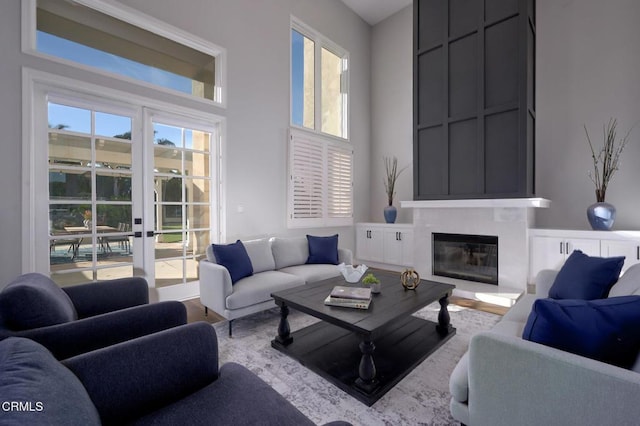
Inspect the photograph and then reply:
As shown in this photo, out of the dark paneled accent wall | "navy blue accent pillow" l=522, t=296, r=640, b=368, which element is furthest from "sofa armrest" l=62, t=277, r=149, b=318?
the dark paneled accent wall

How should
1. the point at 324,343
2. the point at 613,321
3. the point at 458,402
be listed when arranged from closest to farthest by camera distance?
the point at 613,321, the point at 458,402, the point at 324,343

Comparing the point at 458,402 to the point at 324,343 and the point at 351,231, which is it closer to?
the point at 324,343

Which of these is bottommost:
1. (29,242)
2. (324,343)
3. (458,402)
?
(324,343)

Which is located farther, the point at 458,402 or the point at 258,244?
the point at 258,244

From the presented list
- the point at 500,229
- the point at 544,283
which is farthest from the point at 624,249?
the point at 544,283

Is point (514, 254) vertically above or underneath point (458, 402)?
above

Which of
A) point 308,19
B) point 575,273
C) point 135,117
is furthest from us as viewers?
point 308,19

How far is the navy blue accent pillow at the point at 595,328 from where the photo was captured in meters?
1.07

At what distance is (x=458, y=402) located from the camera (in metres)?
1.29

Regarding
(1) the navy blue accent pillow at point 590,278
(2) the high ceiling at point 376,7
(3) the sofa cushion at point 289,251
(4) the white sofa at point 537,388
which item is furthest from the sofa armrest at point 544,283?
(2) the high ceiling at point 376,7

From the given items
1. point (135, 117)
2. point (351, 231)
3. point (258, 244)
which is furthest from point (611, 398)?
point (351, 231)

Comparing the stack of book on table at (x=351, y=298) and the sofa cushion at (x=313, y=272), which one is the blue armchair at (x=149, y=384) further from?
the sofa cushion at (x=313, y=272)

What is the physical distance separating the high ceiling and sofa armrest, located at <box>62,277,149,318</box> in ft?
20.1

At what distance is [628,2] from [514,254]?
3.51 metres
